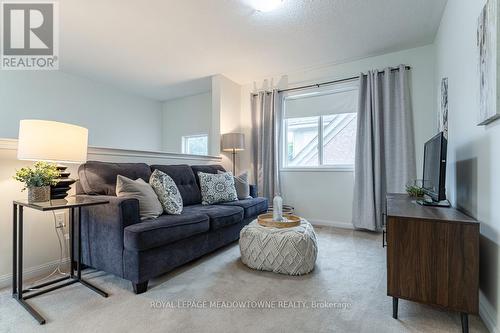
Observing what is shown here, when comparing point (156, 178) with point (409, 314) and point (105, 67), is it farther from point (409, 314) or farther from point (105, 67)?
point (105, 67)

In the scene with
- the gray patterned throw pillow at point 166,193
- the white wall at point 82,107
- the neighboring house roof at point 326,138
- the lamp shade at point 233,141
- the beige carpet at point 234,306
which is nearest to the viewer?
the beige carpet at point 234,306

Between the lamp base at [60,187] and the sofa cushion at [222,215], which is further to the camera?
the sofa cushion at [222,215]

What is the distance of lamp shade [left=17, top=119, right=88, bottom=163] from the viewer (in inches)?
63.0

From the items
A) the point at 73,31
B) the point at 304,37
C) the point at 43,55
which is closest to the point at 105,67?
the point at 43,55

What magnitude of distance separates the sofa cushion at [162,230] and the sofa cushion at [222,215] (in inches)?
3.9

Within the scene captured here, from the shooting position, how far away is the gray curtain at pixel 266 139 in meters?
4.02

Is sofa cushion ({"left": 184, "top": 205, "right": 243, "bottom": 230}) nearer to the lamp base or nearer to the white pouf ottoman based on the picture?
the white pouf ottoman

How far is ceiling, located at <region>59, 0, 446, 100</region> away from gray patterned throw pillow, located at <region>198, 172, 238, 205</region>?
5.53 feet

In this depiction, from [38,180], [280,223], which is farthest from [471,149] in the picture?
[38,180]

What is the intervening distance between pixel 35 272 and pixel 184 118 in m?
4.01

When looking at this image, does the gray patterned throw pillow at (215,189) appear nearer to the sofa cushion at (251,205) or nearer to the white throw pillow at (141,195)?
the sofa cushion at (251,205)

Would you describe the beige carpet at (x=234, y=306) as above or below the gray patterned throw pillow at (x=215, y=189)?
below

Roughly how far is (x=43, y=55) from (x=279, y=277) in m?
4.22

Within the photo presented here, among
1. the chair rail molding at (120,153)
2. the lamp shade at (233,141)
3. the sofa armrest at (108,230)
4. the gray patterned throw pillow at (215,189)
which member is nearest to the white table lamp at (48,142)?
the chair rail molding at (120,153)
